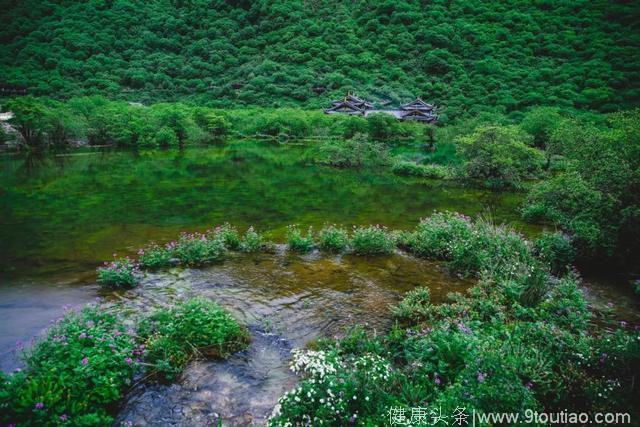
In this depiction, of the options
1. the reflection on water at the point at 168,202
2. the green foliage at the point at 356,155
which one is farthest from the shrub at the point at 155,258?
the green foliage at the point at 356,155

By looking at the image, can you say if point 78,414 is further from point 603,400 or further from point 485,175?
point 485,175

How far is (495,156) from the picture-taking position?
28922 mm

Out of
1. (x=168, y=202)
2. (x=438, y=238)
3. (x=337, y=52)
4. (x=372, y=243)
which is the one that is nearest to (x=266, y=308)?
(x=372, y=243)

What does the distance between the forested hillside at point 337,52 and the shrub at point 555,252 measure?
77.3 meters

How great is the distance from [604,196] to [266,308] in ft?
42.2

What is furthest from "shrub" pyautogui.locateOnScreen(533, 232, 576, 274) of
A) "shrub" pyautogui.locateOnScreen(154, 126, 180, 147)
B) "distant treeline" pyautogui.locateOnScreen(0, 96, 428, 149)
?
"shrub" pyautogui.locateOnScreen(154, 126, 180, 147)

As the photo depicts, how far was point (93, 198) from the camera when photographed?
2150cm

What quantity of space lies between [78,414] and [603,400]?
24.1ft

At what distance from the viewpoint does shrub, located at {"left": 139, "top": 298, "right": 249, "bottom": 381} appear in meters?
6.71

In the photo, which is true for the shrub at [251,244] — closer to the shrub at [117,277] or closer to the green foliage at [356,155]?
the shrub at [117,277]

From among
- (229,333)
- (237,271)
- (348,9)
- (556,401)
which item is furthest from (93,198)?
(348,9)

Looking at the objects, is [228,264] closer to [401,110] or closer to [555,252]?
[555,252]

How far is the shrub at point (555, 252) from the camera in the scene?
1239 cm

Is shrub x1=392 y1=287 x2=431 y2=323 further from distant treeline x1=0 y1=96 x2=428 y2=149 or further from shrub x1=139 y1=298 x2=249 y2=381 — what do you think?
distant treeline x1=0 y1=96 x2=428 y2=149
